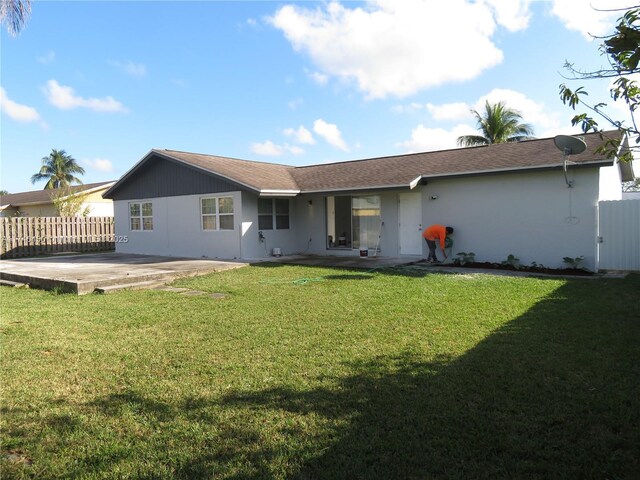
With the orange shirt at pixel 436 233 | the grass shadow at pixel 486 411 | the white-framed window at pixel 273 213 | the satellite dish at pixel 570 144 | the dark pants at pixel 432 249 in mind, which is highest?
the satellite dish at pixel 570 144

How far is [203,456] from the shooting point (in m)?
2.91

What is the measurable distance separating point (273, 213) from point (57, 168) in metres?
45.5

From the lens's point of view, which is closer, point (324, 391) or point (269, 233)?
point (324, 391)

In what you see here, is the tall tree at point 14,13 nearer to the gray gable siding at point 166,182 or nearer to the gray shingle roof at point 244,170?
the gray shingle roof at point 244,170

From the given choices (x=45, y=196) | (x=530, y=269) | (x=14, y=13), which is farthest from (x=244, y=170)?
(x=45, y=196)

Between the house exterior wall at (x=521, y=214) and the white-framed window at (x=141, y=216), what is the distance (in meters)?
11.5

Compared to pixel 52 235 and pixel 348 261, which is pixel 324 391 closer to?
pixel 348 261

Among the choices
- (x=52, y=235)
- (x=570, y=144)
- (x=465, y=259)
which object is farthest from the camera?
(x=52, y=235)

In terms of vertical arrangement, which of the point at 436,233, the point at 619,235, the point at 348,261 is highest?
the point at 436,233

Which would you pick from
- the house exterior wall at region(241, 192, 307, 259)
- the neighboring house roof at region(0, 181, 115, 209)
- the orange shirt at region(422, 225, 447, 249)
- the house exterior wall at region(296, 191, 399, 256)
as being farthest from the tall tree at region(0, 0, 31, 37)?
the neighboring house roof at region(0, 181, 115, 209)

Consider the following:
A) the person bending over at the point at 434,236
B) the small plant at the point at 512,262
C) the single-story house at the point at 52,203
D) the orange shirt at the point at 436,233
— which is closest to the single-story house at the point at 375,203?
the small plant at the point at 512,262

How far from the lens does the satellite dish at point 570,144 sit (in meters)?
10.5

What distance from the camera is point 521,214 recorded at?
1252cm

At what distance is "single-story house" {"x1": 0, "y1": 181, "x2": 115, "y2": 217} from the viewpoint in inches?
1183
